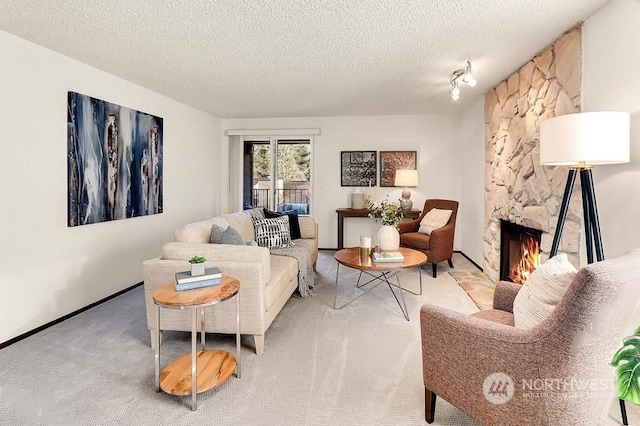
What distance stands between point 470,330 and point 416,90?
3.48 meters

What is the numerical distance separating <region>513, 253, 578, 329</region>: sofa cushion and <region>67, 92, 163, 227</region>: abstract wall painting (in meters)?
3.57

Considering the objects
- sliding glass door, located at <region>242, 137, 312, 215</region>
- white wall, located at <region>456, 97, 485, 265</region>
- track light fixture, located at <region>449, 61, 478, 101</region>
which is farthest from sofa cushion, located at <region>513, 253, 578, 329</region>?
sliding glass door, located at <region>242, 137, 312, 215</region>

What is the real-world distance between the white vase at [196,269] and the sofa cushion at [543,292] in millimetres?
1685

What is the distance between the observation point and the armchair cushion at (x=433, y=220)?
4.58m

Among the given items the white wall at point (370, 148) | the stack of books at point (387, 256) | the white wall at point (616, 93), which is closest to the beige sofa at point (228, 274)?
the stack of books at point (387, 256)

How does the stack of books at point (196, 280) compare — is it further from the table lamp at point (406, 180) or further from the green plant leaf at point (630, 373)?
the table lamp at point (406, 180)

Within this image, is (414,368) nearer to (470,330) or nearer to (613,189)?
(470,330)

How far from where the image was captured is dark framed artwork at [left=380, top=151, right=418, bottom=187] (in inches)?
228

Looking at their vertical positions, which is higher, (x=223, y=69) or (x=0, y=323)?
(x=223, y=69)

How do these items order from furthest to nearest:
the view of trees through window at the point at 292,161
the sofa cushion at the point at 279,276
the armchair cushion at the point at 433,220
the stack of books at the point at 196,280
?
the view of trees through window at the point at 292,161
the armchair cushion at the point at 433,220
the sofa cushion at the point at 279,276
the stack of books at the point at 196,280

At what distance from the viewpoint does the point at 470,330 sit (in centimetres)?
142

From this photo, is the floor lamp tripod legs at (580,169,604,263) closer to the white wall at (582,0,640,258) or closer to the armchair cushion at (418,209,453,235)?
the white wall at (582,0,640,258)

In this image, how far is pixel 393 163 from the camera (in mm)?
5820

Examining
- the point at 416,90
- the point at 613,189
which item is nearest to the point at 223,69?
the point at 416,90
